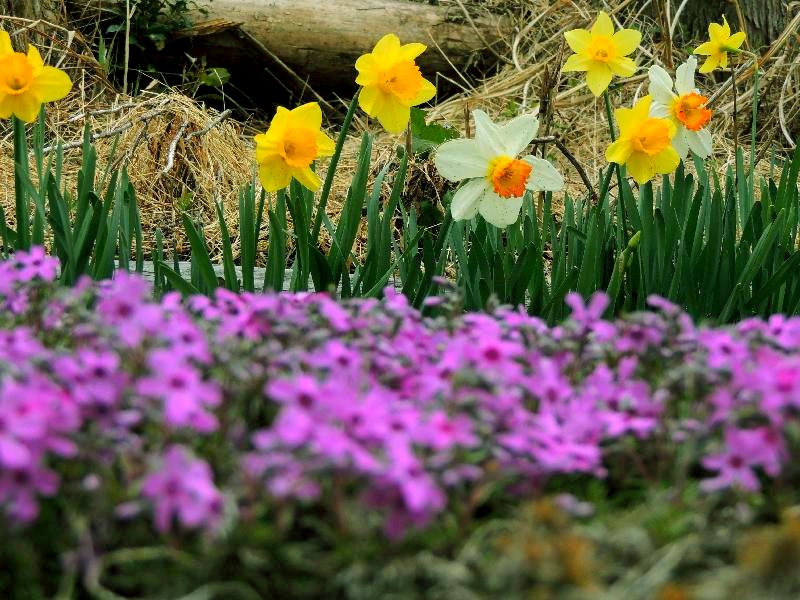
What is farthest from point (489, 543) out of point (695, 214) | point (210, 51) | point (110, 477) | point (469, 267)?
point (210, 51)

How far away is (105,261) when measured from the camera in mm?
1858

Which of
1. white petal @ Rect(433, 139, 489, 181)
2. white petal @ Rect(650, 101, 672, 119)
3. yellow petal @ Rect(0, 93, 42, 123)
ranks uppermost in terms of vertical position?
white petal @ Rect(650, 101, 672, 119)

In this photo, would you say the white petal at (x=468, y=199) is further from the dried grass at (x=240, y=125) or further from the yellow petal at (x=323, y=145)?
the dried grass at (x=240, y=125)

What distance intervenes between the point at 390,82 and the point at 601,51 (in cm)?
47

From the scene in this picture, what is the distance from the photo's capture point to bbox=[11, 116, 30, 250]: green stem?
1.82 metres

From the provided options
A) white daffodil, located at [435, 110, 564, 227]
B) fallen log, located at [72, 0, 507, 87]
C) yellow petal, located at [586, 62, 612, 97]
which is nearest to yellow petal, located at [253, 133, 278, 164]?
white daffodil, located at [435, 110, 564, 227]

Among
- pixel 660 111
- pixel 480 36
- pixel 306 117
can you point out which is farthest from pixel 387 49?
pixel 480 36

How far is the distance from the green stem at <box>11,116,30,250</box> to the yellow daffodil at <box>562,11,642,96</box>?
1.03 m

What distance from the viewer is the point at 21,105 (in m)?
1.70

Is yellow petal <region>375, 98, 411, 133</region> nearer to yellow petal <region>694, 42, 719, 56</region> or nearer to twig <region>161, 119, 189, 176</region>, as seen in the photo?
yellow petal <region>694, 42, 719, 56</region>

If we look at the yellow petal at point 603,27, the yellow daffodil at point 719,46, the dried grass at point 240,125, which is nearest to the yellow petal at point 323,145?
the yellow petal at point 603,27

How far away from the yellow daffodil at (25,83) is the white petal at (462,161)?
0.64 m

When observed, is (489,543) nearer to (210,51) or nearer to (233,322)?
(233,322)

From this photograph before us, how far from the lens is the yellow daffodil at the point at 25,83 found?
5.49 ft
